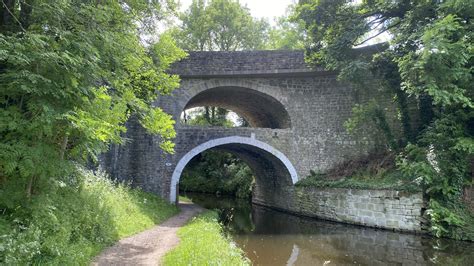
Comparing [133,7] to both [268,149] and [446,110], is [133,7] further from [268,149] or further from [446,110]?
[446,110]

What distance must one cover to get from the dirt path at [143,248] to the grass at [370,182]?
619 centimetres

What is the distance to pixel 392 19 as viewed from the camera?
13.7 metres

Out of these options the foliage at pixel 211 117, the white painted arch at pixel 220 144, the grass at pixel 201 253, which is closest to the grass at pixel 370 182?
the white painted arch at pixel 220 144

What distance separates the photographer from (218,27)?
1065 inches

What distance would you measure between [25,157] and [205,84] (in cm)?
1070

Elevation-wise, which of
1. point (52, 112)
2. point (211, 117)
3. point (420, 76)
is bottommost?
point (52, 112)

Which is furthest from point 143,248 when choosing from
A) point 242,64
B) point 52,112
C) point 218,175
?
point 218,175

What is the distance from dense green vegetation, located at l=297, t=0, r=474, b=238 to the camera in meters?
9.96

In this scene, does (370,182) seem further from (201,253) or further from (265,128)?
(201,253)

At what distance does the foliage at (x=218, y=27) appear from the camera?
2677 cm

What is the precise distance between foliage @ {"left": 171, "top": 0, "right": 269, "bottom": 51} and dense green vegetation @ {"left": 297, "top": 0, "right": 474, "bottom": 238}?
44.9 feet

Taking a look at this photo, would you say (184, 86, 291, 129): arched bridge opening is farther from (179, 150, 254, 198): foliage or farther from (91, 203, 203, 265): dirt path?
(91, 203, 203, 265): dirt path

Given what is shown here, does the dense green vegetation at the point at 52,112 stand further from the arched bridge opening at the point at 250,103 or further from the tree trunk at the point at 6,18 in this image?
the arched bridge opening at the point at 250,103

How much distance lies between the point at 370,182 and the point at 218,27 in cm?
1821
